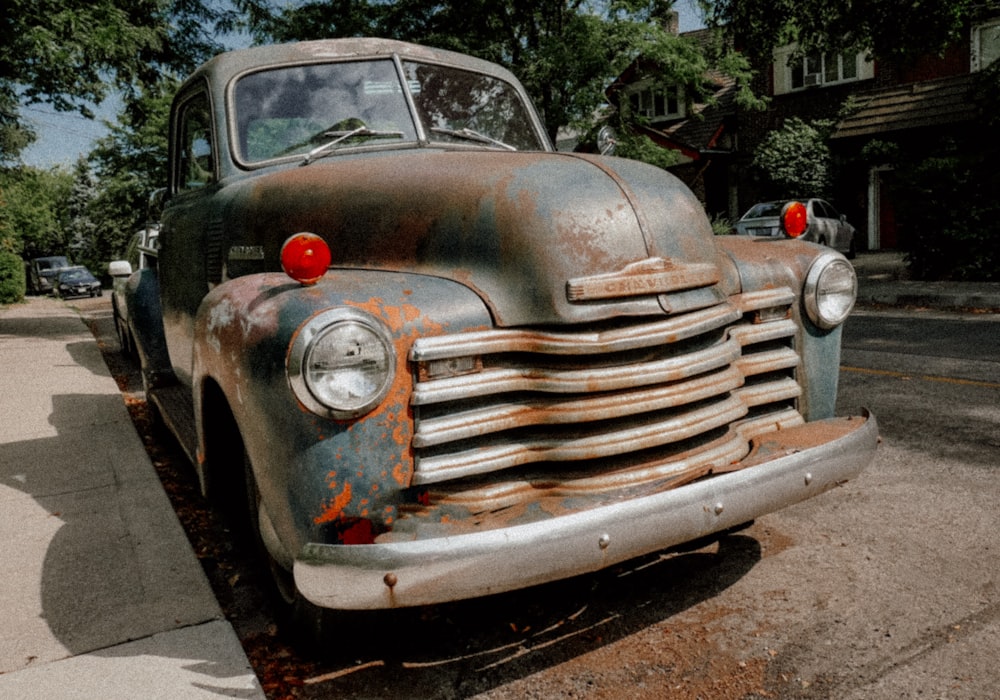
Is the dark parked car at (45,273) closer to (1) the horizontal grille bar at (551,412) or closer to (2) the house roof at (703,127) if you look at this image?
(2) the house roof at (703,127)

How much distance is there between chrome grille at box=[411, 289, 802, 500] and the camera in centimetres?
246

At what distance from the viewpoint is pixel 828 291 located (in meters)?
3.38

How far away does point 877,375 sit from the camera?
679cm

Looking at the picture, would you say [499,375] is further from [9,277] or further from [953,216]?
[9,277]

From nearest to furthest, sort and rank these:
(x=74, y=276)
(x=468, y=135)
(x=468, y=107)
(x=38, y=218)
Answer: (x=468, y=135)
(x=468, y=107)
(x=74, y=276)
(x=38, y=218)

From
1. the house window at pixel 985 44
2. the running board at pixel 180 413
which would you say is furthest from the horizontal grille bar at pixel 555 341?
the house window at pixel 985 44

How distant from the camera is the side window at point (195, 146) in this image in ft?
13.5

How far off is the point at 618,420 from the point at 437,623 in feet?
3.37

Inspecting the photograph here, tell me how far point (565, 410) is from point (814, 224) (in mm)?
18100

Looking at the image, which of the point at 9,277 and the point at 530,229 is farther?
the point at 9,277

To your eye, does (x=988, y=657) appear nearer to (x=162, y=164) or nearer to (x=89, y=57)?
(x=89, y=57)

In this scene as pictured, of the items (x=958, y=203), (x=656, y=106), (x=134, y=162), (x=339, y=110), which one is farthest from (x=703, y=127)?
(x=339, y=110)

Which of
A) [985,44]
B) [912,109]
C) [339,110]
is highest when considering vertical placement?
[985,44]

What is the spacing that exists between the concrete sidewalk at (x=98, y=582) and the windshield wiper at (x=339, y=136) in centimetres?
182
